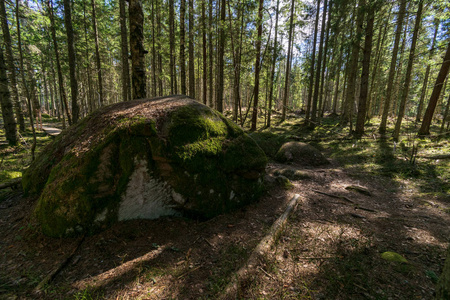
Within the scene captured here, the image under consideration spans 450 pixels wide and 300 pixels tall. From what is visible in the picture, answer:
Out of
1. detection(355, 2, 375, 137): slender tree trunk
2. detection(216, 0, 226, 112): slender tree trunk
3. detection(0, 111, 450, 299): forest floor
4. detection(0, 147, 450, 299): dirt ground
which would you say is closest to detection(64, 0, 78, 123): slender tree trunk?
detection(0, 111, 450, 299): forest floor

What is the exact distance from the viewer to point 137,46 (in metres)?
6.08

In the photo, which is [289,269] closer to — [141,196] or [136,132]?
[141,196]

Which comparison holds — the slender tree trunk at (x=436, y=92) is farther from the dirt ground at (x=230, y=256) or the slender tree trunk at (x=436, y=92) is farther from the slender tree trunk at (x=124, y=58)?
the slender tree trunk at (x=124, y=58)

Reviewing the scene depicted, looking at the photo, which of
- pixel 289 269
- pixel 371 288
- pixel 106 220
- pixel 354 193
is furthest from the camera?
pixel 354 193

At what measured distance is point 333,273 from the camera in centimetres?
254

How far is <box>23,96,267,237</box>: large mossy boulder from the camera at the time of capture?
3137 millimetres

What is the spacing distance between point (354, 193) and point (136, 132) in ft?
21.0

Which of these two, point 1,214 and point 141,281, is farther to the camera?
point 1,214

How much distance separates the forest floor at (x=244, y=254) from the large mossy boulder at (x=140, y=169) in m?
0.31

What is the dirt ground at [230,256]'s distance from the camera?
2297 mm

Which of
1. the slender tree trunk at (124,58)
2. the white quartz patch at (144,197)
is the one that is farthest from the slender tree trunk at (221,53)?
the white quartz patch at (144,197)

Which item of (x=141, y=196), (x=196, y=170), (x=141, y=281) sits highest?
(x=196, y=170)

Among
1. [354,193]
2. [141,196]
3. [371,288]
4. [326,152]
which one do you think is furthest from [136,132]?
[326,152]

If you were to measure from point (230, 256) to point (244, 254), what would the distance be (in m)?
0.24
